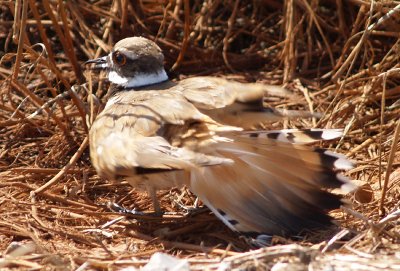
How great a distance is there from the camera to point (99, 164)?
14.6 feet

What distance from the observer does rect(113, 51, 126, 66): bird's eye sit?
18.2ft

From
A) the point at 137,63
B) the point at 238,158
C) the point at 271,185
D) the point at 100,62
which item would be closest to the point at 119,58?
the point at 137,63

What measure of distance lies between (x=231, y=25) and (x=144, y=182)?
2.40 m

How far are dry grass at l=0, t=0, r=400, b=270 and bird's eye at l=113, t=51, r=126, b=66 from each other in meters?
0.26

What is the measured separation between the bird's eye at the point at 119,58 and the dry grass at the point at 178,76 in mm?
257

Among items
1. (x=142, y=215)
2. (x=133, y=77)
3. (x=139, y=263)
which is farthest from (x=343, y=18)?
(x=139, y=263)

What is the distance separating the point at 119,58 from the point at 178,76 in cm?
116

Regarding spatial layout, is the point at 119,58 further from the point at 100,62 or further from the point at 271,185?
the point at 271,185

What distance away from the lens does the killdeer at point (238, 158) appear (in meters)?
4.40

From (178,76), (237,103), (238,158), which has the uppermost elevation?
(237,103)

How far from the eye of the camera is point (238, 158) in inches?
177

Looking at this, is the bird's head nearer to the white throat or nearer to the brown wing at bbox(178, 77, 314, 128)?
the white throat

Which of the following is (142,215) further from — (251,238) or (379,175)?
(379,175)

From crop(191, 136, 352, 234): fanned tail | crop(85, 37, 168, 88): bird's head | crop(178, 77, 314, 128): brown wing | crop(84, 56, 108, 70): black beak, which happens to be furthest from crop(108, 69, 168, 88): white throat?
crop(191, 136, 352, 234): fanned tail
